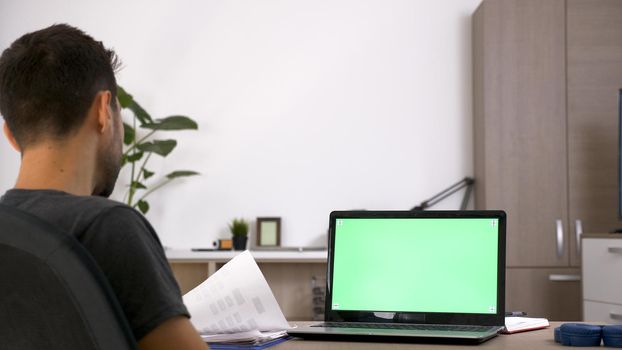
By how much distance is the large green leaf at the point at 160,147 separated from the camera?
15.0ft

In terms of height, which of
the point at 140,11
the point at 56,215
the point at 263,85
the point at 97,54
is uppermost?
the point at 140,11

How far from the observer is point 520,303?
4504mm

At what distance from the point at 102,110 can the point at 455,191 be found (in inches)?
150

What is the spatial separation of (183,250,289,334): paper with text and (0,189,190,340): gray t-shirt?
29.8 inches

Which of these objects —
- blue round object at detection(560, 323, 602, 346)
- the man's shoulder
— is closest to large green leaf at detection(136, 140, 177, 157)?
blue round object at detection(560, 323, 602, 346)

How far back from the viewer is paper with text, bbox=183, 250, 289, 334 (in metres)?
1.88

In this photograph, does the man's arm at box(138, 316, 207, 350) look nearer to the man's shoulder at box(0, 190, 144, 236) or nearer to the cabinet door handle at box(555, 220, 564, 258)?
the man's shoulder at box(0, 190, 144, 236)

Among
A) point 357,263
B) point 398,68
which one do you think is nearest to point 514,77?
point 398,68

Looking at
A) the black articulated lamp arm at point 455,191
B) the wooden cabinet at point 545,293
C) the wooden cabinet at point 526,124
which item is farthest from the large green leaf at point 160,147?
the wooden cabinet at point 545,293

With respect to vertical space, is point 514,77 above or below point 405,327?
above

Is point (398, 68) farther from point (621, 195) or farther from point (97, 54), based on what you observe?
point (97, 54)

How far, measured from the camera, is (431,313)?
202 centimetres

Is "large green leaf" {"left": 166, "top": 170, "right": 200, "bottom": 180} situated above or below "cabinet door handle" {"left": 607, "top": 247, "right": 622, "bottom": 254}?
above

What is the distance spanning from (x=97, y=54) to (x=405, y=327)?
1.01 m
